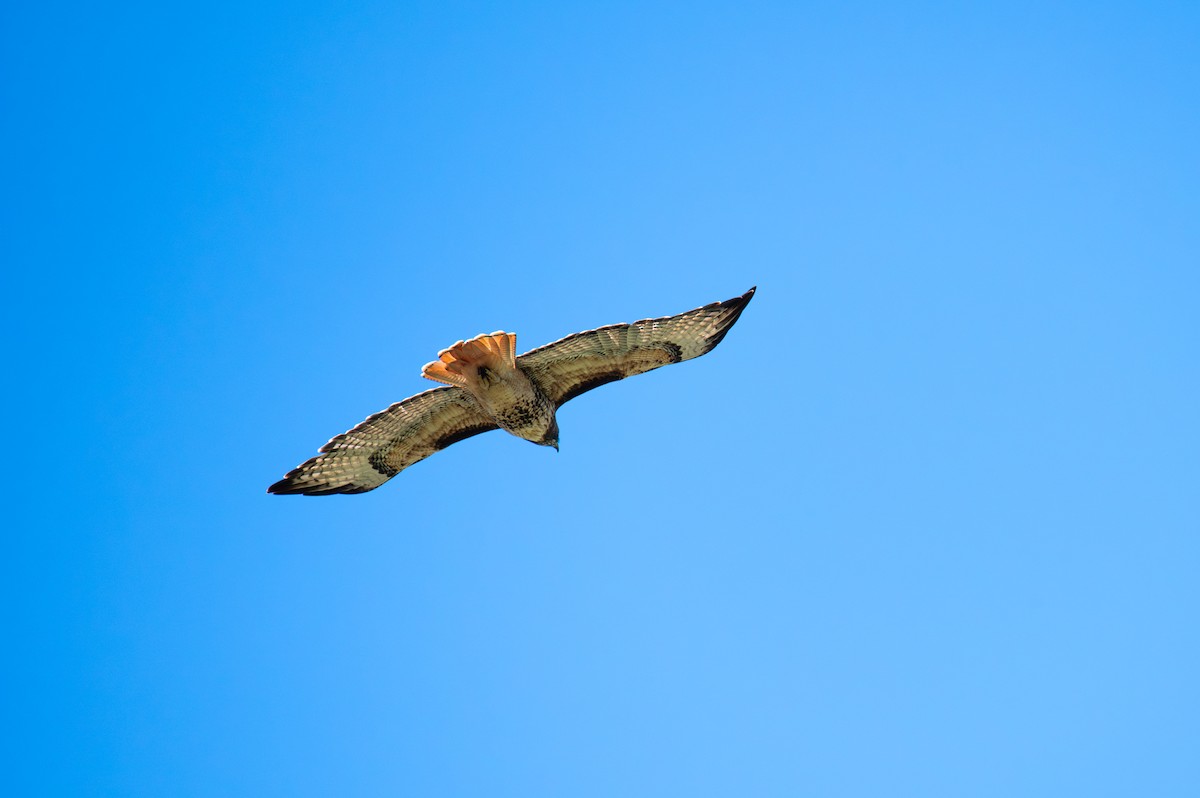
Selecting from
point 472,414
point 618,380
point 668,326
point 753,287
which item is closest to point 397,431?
point 472,414

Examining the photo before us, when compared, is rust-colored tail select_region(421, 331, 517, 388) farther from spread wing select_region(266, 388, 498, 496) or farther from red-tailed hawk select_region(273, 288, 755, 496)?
spread wing select_region(266, 388, 498, 496)

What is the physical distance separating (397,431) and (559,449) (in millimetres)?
1572

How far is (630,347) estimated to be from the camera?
32.0ft

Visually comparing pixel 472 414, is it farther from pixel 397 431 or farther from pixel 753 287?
pixel 753 287

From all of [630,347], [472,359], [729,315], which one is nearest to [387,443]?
[472,359]

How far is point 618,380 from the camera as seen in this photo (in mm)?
10258

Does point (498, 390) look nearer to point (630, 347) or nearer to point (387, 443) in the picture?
point (630, 347)

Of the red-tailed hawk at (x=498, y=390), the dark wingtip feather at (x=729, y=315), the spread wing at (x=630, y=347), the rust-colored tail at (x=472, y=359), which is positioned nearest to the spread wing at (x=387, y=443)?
the red-tailed hawk at (x=498, y=390)

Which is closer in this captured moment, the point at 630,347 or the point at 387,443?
the point at 630,347

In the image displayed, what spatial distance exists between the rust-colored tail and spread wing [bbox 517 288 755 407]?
291 millimetres

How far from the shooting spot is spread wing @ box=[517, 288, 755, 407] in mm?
9578

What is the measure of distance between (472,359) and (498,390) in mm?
484

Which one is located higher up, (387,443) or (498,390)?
(387,443)

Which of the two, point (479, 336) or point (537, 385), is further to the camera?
point (537, 385)
